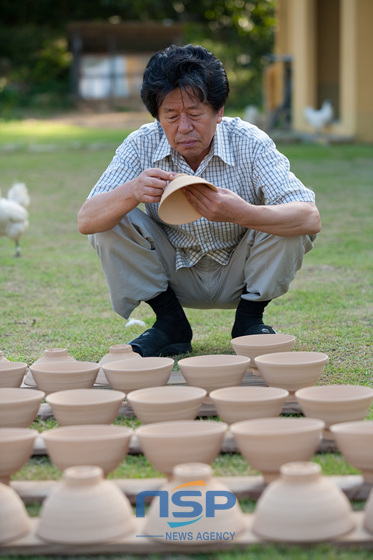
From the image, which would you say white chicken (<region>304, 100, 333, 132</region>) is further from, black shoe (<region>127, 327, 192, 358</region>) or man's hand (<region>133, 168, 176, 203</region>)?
man's hand (<region>133, 168, 176, 203</region>)

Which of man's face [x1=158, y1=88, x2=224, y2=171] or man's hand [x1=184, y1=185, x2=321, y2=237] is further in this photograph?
man's face [x1=158, y1=88, x2=224, y2=171]

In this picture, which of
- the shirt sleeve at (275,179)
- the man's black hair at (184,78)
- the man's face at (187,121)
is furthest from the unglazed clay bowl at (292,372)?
the man's black hair at (184,78)

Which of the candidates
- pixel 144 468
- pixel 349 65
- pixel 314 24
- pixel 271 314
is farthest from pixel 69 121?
pixel 144 468

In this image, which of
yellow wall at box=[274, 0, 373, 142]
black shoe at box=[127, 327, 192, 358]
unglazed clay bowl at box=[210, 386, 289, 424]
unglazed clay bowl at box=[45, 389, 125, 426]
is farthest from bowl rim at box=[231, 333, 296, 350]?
yellow wall at box=[274, 0, 373, 142]

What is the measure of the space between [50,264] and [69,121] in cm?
1497

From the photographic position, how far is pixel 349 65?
12062 millimetres

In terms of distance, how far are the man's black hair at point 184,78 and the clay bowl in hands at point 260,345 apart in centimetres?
81

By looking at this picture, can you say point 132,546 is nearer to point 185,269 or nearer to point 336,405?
point 336,405

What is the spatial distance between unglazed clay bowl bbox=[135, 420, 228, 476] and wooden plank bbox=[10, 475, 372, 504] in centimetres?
7

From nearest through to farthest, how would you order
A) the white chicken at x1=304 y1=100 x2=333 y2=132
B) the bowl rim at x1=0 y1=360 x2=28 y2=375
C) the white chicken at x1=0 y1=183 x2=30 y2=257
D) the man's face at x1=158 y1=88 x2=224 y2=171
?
the bowl rim at x1=0 y1=360 x2=28 y2=375
the man's face at x1=158 y1=88 x2=224 y2=171
the white chicken at x1=0 y1=183 x2=30 y2=257
the white chicken at x1=304 y1=100 x2=333 y2=132

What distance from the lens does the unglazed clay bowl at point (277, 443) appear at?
1.73 metres

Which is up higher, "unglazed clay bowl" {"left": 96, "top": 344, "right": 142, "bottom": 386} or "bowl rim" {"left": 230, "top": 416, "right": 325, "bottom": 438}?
"bowl rim" {"left": 230, "top": 416, "right": 325, "bottom": 438}

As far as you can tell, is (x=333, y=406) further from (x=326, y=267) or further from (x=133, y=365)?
(x=326, y=267)

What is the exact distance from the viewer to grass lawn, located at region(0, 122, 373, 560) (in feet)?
8.71
